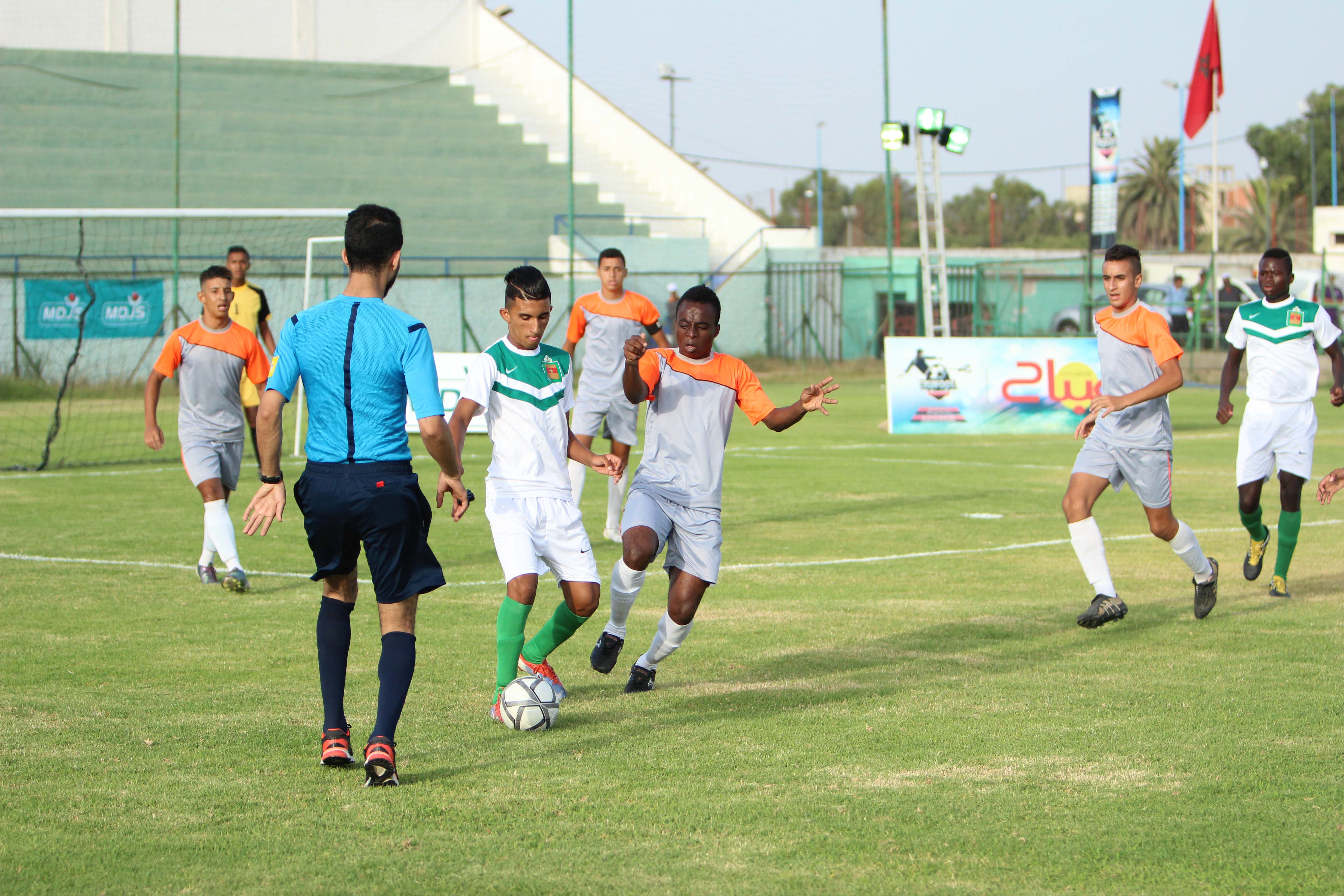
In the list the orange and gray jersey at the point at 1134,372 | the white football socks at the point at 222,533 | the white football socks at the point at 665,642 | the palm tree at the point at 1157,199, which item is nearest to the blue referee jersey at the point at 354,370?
the white football socks at the point at 665,642

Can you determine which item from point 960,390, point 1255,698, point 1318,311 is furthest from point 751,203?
point 1255,698

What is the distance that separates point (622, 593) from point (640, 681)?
0.43 meters

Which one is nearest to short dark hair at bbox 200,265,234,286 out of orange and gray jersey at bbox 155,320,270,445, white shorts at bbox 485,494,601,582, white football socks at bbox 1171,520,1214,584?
orange and gray jersey at bbox 155,320,270,445

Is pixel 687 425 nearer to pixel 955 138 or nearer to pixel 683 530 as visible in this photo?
pixel 683 530


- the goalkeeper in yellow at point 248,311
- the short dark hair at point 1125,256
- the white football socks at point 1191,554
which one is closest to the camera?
the short dark hair at point 1125,256

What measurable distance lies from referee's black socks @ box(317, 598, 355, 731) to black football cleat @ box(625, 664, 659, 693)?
163 centimetres

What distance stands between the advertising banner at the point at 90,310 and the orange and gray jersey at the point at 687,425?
68.2 ft

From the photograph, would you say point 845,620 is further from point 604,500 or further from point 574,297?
point 574,297

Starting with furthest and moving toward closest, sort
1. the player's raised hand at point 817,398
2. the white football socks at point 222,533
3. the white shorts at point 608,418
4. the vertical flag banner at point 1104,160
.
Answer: the vertical flag banner at point 1104,160 < the white shorts at point 608,418 < the white football socks at point 222,533 < the player's raised hand at point 817,398

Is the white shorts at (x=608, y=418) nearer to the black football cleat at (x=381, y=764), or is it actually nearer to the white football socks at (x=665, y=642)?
the white football socks at (x=665, y=642)

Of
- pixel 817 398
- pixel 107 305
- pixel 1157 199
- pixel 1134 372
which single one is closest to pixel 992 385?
pixel 1134 372

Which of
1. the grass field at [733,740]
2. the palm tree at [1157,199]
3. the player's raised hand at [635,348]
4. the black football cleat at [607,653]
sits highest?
the palm tree at [1157,199]

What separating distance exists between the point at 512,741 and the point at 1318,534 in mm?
8119

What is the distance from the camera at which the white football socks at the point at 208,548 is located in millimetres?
8766
